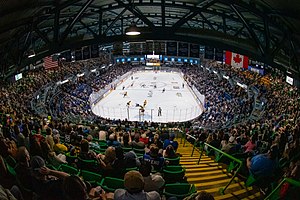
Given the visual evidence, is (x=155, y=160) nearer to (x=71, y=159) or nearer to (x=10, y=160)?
(x=71, y=159)

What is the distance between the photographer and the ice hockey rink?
31344mm

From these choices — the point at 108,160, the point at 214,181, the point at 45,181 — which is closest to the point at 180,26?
the point at 214,181

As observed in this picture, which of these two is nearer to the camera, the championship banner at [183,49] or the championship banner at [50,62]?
the championship banner at [183,49]

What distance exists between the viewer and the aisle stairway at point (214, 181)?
540 cm

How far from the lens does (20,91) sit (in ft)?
90.4

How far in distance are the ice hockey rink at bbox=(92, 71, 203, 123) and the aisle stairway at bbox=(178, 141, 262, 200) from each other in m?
21.8

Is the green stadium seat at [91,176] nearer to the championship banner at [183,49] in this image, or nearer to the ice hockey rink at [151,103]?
the championship banner at [183,49]

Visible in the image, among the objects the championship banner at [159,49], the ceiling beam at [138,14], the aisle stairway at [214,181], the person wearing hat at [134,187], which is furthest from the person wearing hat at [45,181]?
the championship banner at [159,49]

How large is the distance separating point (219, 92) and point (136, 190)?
36314 mm

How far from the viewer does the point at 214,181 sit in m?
6.35

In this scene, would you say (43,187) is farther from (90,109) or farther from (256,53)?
(90,109)

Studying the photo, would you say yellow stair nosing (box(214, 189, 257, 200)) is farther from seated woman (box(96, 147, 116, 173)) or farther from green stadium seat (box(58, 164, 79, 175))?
green stadium seat (box(58, 164, 79, 175))

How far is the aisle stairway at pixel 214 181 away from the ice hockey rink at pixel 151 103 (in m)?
21.8

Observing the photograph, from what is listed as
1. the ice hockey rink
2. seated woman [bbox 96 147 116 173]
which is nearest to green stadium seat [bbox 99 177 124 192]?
seated woman [bbox 96 147 116 173]
